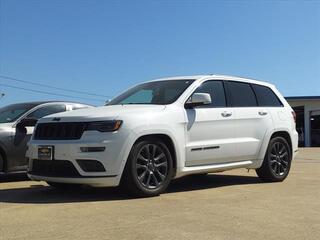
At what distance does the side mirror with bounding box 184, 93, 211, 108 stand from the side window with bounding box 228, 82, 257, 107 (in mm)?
1085


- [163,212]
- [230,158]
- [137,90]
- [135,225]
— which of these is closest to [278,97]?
[230,158]

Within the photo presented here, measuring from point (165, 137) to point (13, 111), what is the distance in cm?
351

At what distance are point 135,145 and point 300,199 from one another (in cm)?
236

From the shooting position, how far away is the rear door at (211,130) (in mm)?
8242

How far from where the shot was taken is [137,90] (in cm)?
912

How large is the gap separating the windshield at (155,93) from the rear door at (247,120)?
3.32 feet

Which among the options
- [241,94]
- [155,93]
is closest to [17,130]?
[155,93]

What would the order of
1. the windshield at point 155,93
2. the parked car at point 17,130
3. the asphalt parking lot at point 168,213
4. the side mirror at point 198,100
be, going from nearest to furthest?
the asphalt parking lot at point 168,213 < the side mirror at point 198,100 < the windshield at point 155,93 < the parked car at point 17,130

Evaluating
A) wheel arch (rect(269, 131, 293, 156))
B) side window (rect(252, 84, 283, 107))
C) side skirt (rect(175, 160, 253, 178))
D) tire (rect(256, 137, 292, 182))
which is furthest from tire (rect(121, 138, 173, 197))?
wheel arch (rect(269, 131, 293, 156))

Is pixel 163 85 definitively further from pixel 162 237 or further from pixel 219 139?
pixel 162 237

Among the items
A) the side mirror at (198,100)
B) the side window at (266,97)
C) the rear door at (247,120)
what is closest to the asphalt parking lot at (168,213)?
the rear door at (247,120)

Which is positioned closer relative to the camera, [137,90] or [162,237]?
[162,237]

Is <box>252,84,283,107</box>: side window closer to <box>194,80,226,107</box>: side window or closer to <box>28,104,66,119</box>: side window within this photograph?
<box>194,80,226,107</box>: side window

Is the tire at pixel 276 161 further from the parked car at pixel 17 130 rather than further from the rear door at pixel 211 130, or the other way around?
the parked car at pixel 17 130
